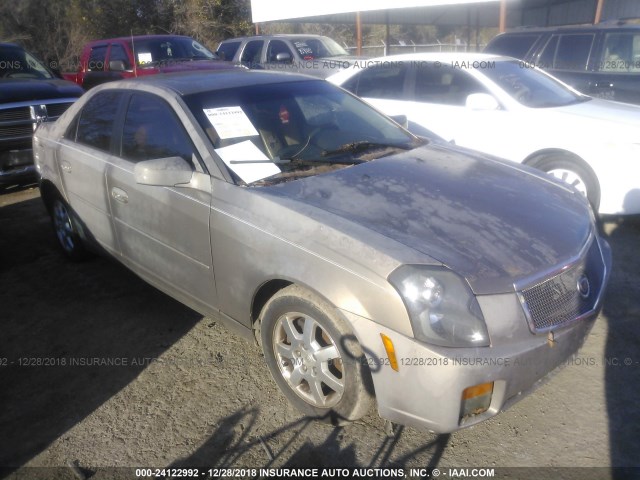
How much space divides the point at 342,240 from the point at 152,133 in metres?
1.73

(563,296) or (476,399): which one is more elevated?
(563,296)

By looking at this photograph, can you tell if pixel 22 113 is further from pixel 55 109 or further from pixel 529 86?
pixel 529 86

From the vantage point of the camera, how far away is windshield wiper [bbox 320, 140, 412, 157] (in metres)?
3.40

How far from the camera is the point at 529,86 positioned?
18.9 feet

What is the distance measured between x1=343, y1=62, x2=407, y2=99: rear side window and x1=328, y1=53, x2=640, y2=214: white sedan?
1 centimetres

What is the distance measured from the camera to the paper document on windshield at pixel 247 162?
301cm

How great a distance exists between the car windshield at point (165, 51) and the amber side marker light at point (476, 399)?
974 centimetres

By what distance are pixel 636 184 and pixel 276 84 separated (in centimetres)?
330

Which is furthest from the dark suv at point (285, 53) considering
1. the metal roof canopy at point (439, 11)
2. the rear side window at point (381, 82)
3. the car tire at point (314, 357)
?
the car tire at point (314, 357)

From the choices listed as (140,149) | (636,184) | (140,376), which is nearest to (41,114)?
(140,149)

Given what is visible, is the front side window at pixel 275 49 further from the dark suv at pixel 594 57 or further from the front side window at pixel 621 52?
the front side window at pixel 621 52

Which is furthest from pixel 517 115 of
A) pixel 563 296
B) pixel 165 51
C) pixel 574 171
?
pixel 165 51

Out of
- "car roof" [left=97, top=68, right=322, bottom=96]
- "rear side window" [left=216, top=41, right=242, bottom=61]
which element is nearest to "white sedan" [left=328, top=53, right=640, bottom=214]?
"car roof" [left=97, top=68, right=322, bottom=96]

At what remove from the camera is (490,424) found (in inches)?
107
